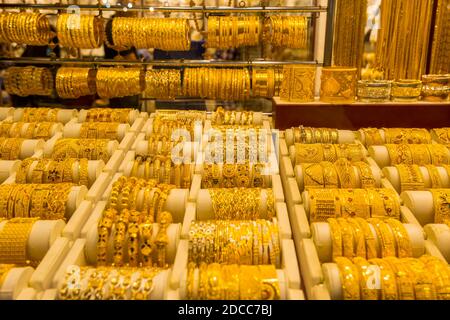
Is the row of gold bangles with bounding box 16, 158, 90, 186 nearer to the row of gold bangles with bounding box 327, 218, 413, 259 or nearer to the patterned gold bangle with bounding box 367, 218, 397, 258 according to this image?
the row of gold bangles with bounding box 327, 218, 413, 259

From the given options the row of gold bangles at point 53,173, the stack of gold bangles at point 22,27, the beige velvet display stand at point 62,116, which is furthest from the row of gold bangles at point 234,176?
the stack of gold bangles at point 22,27

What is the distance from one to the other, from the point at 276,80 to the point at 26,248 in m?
2.07

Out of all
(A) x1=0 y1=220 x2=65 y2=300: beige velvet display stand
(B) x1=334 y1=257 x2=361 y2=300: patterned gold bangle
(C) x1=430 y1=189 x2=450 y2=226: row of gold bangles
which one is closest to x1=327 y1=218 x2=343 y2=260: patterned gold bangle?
(B) x1=334 y1=257 x2=361 y2=300: patterned gold bangle

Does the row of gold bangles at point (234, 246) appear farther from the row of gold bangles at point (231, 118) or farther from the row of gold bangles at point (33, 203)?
the row of gold bangles at point (231, 118)

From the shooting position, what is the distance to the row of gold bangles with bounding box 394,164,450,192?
2105 mm

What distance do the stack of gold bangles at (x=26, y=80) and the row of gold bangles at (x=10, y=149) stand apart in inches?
42.8

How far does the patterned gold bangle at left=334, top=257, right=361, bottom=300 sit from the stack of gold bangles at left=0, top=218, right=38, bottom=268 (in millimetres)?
1090

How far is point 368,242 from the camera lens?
171 cm

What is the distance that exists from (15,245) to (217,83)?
1871 millimetres

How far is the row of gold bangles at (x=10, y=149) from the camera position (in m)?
2.43

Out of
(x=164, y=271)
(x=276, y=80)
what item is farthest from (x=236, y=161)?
(x=276, y=80)

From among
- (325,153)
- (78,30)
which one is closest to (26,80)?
(78,30)
